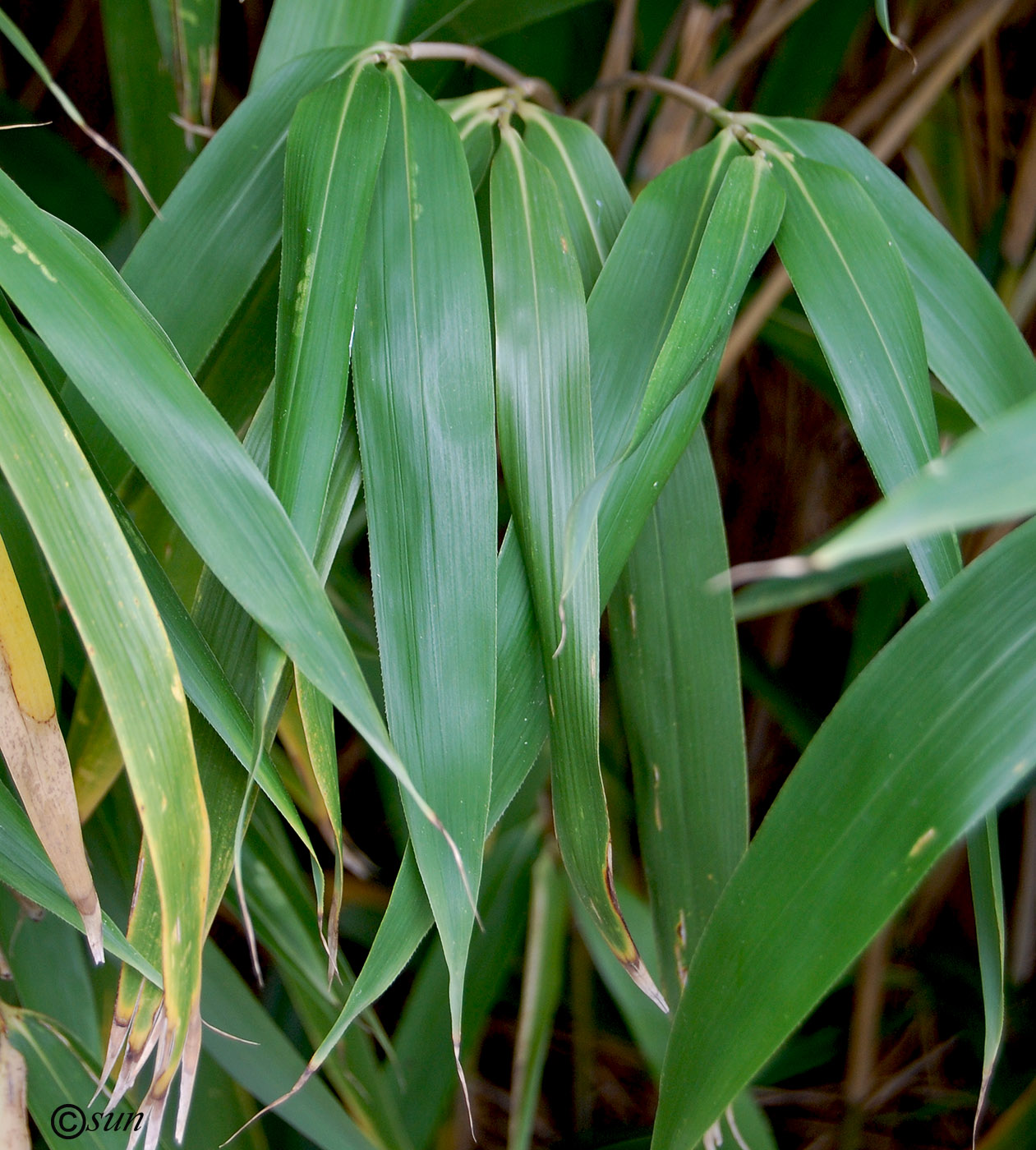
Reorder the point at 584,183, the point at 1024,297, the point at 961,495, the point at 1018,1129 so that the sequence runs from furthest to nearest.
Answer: the point at 1024,297 < the point at 1018,1129 < the point at 584,183 < the point at 961,495

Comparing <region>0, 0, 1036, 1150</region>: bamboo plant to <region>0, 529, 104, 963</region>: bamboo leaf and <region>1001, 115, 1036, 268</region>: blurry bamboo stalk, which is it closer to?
<region>0, 529, 104, 963</region>: bamboo leaf

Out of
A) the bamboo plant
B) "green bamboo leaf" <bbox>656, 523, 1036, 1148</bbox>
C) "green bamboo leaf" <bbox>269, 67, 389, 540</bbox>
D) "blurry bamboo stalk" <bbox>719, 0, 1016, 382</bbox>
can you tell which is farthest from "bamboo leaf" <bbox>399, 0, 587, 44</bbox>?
"green bamboo leaf" <bbox>656, 523, 1036, 1148</bbox>

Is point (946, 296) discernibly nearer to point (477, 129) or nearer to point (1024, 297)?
point (477, 129)

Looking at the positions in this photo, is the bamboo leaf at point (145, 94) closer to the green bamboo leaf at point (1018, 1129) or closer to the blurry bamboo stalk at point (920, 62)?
the blurry bamboo stalk at point (920, 62)

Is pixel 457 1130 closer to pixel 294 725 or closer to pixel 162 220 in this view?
pixel 294 725

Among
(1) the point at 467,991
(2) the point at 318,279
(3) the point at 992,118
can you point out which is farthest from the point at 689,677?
(3) the point at 992,118
